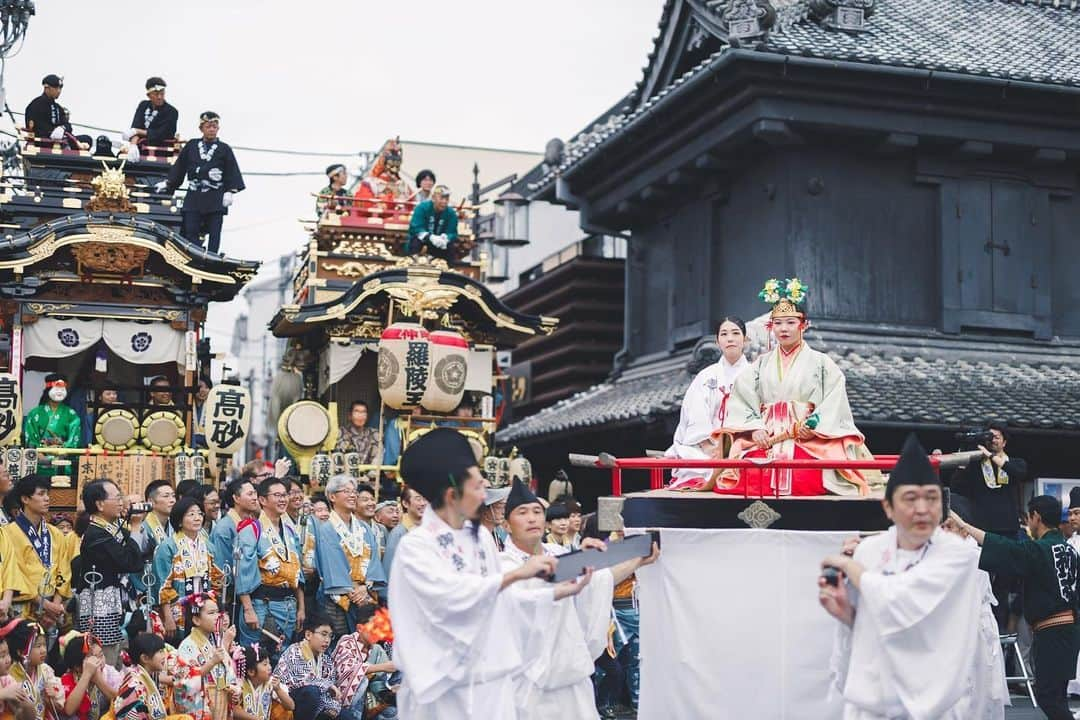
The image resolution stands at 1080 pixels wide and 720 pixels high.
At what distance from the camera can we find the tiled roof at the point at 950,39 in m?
17.3

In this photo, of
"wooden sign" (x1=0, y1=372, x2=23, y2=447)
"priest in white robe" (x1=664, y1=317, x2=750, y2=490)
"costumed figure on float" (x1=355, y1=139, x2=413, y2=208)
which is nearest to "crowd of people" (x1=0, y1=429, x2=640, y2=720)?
"priest in white robe" (x1=664, y1=317, x2=750, y2=490)

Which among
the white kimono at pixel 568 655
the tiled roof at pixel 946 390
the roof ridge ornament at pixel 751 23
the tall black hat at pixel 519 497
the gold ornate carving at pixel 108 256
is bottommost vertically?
the white kimono at pixel 568 655

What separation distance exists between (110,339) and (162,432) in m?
1.90

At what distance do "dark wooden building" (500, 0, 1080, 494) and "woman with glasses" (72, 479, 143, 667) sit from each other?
27.3 feet

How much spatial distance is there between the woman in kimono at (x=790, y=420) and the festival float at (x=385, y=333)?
7.59 metres

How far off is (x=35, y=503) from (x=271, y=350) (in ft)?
135

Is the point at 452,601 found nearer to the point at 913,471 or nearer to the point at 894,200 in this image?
the point at 913,471

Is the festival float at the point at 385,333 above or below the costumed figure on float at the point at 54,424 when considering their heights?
above

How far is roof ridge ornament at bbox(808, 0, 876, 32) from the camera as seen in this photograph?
59.4ft

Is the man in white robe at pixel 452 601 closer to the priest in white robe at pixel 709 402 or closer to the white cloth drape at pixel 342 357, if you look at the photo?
the priest in white robe at pixel 709 402

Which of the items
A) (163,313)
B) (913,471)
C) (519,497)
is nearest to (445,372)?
(163,313)

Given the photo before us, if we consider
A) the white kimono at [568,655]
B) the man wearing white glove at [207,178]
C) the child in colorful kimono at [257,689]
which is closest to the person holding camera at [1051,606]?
the white kimono at [568,655]

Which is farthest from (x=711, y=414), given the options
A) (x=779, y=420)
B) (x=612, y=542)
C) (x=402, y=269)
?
(x=402, y=269)

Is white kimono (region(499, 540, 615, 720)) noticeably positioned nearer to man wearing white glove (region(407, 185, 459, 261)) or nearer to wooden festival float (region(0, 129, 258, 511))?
wooden festival float (region(0, 129, 258, 511))
